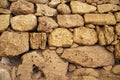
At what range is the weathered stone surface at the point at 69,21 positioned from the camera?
120 inches

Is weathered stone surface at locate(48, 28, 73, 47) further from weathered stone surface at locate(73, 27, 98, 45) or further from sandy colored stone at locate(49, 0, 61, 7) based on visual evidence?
sandy colored stone at locate(49, 0, 61, 7)

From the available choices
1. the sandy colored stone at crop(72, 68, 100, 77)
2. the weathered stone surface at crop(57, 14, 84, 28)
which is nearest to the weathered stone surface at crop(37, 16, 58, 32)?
the weathered stone surface at crop(57, 14, 84, 28)

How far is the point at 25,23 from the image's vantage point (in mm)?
2994

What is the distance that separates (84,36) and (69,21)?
12.0 inches

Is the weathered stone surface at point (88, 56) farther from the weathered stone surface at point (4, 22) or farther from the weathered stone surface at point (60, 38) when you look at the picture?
the weathered stone surface at point (4, 22)

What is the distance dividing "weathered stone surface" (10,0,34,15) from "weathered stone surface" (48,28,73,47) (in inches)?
18.0

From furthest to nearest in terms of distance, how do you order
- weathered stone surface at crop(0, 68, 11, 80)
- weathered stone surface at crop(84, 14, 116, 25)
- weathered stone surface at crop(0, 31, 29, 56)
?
weathered stone surface at crop(84, 14, 116, 25) < weathered stone surface at crop(0, 31, 29, 56) < weathered stone surface at crop(0, 68, 11, 80)

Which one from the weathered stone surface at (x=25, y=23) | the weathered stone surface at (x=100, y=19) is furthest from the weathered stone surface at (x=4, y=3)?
the weathered stone surface at (x=100, y=19)

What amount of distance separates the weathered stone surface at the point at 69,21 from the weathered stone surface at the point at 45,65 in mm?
429

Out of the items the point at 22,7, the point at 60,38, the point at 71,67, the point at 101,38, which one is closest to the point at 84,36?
the point at 101,38

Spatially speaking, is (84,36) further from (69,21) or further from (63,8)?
(63,8)

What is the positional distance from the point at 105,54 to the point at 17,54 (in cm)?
126

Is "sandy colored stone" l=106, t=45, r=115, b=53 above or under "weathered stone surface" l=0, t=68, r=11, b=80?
above

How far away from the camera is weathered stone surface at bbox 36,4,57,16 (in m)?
3.05
